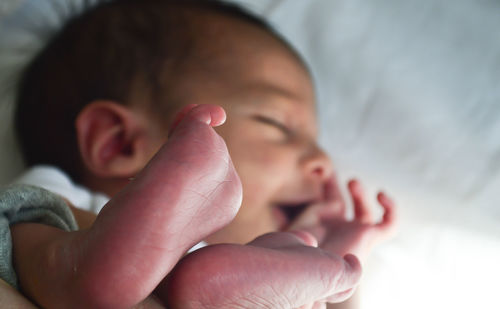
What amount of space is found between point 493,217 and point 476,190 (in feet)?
0.21

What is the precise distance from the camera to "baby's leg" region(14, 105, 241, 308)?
0.32m

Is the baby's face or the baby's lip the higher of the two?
Result: the baby's face

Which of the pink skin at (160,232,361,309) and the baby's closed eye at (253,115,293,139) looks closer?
the pink skin at (160,232,361,309)

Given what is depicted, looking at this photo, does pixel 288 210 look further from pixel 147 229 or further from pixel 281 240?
pixel 147 229

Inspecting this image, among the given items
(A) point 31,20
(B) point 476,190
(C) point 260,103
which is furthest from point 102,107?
(B) point 476,190

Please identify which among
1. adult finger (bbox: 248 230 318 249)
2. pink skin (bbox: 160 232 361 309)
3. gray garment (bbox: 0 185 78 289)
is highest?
adult finger (bbox: 248 230 318 249)

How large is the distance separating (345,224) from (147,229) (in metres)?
0.51

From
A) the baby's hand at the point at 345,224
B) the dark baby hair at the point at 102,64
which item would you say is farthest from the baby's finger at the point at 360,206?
the dark baby hair at the point at 102,64

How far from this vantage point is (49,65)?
923mm

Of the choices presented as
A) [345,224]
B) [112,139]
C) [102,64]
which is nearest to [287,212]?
[345,224]

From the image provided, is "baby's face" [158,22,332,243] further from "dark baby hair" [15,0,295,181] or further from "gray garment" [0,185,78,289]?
"gray garment" [0,185,78,289]

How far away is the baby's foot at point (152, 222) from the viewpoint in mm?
322

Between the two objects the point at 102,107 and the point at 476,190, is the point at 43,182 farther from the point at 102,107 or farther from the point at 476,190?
the point at 476,190

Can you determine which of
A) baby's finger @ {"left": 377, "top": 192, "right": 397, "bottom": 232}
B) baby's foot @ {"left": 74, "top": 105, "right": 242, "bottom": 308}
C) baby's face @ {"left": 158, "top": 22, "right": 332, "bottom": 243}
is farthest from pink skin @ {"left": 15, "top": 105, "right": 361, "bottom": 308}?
baby's finger @ {"left": 377, "top": 192, "right": 397, "bottom": 232}
